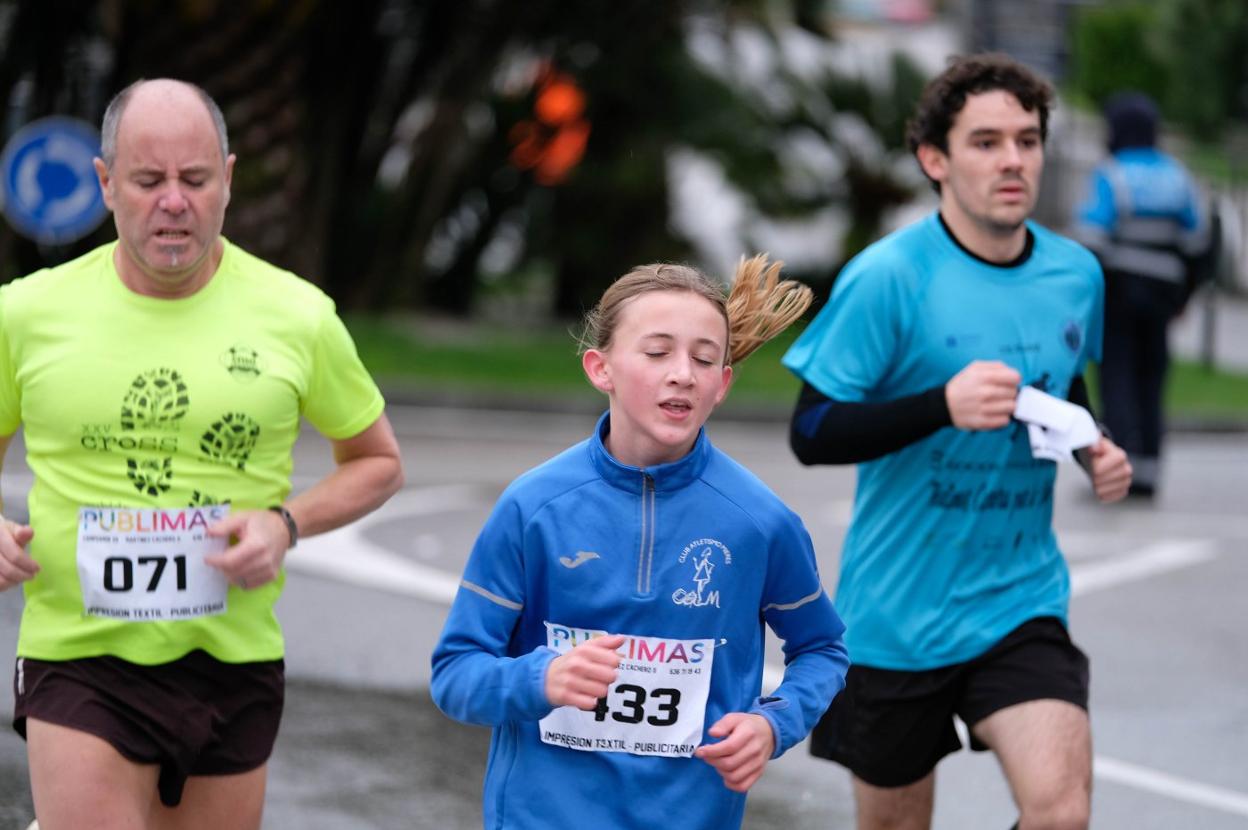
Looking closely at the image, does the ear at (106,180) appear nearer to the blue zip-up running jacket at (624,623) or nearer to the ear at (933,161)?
the blue zip-up running jacket at (624,623)

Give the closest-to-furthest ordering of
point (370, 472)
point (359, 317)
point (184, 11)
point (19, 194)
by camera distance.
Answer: point (370, 472) → point (19, 194) → point (184, 11) → point (359, 317)

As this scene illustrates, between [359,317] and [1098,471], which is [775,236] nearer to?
[359,317]

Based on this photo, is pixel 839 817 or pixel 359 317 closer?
pixel 839 817

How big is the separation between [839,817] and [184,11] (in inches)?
503

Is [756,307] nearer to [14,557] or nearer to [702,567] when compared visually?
[702,567]

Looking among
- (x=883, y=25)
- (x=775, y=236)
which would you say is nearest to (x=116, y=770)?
(x=775, y=236)

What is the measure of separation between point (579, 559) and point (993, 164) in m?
1.58

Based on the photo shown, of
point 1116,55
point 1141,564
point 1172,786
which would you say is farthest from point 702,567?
point 1116,55

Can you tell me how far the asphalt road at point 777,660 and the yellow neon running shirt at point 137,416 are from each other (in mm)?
2048

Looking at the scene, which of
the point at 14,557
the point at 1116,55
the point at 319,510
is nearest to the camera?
the point at 14,557

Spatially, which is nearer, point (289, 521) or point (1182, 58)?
point (289, 521)

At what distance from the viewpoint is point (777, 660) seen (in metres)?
8.17

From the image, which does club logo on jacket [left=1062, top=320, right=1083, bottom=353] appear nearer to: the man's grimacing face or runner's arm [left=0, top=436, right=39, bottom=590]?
the man's grimacing face

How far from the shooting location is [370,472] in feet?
14.3
